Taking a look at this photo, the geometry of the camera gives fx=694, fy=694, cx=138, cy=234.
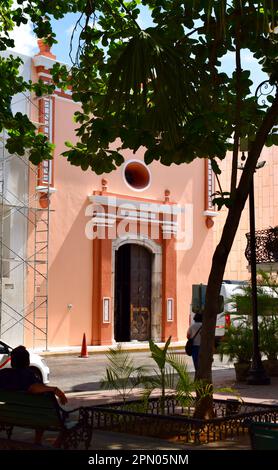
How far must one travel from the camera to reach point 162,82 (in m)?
6.22

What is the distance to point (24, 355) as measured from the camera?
7.45 metres

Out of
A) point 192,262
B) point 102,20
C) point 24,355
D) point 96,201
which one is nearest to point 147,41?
point 24,355

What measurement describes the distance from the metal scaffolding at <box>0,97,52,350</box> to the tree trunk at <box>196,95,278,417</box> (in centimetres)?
1423

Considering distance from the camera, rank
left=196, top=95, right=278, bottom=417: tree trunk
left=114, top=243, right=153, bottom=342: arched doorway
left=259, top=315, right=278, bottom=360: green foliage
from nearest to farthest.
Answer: left=196, top=95, right=278, bottom=417: tree trunk → left=259, top=315, right=278, bottom=360: green foliage → left=114, top=243, right=153, bottom=342: arched doorway

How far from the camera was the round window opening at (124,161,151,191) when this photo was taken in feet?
89.0

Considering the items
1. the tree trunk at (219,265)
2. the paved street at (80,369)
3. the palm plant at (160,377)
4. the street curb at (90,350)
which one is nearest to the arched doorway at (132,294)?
the street curb at (90,350)

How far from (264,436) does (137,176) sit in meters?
23.5

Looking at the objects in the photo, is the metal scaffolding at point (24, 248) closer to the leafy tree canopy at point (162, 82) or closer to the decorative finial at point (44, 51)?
the decorative finial at point (44, 51)

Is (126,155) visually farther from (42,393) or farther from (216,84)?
(42,393)

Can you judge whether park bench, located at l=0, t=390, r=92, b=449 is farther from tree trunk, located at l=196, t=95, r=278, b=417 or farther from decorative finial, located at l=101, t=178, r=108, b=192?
decorative finial, located at l=101, t=178, r=108, b=192

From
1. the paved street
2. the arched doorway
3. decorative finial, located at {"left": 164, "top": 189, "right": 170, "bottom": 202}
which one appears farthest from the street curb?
decorative finial, located at {"left": 164, "top": 189, "right": 170, "bottom": 202}

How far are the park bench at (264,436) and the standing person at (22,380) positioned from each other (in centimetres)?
305

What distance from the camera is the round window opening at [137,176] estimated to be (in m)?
27.1

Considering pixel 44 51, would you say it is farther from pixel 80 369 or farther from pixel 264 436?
pixel 264 436
